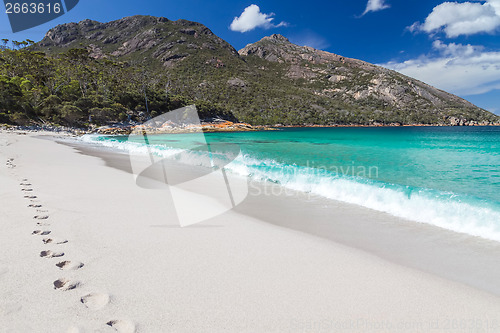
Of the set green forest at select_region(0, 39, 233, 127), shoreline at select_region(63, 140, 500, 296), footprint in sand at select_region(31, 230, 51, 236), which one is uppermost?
green forest at select_region(0, 39, 233, 127)

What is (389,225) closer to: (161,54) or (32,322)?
(32,322)

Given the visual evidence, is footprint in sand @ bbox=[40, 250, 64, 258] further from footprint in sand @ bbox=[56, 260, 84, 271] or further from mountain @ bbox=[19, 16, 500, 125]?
mountain @ bbox=[19, 16, 500, 125]

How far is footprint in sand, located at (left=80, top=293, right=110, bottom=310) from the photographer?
1950 mm

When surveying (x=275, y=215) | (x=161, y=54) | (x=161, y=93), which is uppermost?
(x=161, y=54)

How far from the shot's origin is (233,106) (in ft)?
376

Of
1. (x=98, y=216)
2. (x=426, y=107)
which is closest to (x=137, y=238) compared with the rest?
(x=98, y=216)

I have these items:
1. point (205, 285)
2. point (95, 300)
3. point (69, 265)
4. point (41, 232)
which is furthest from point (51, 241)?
point (205, 285)

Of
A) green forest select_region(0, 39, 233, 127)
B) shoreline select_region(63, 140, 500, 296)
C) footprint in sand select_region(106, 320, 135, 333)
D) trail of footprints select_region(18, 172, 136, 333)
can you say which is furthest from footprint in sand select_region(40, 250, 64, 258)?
green forest select_region(0, 39, 233, 127)

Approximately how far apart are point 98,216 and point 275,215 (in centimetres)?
320

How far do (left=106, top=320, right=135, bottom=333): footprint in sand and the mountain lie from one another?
326 ft

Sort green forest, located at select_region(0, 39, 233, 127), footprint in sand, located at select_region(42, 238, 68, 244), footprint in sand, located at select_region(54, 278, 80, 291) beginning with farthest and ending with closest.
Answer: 1. green forest, located at select_region(0, 39, 233, 127)
2. footprint in sand, located at select_region(42, 238, 68, 244)
3. footprint in sand, located at select_region(54, 278, 80, 291)

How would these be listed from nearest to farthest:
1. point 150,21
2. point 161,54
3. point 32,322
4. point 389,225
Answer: point 32,322, point 389,225, point 161,54, point 150,21

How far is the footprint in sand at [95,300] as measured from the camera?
1.95 m

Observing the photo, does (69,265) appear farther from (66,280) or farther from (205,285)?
(205,285)
